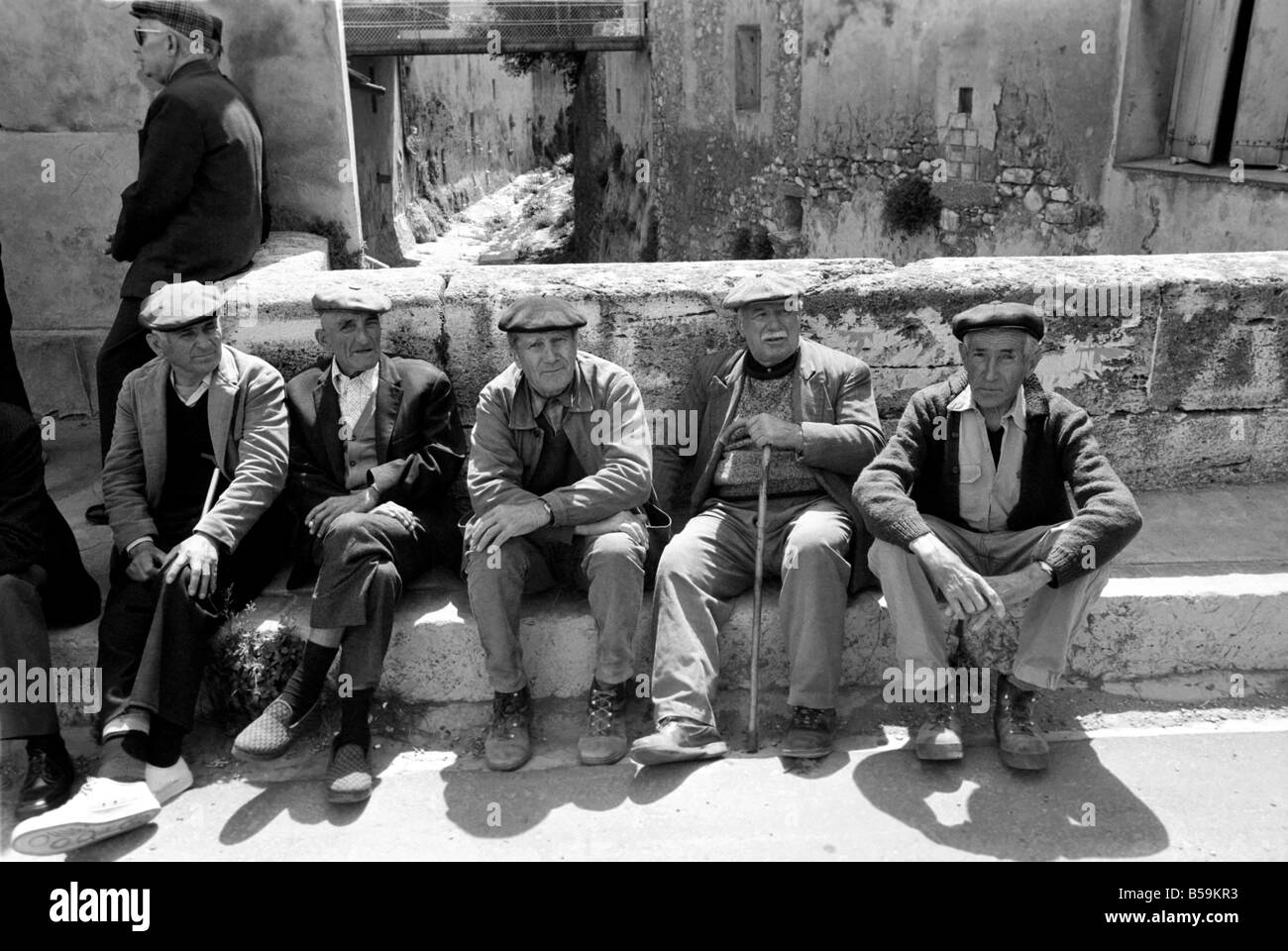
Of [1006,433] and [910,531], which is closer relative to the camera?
[910,531]

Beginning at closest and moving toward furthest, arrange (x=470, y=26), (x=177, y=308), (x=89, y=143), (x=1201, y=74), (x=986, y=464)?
(x=986, y=464)
(x=177, y=308)
(x=89, y=143)
(x=1201, y=74)
(x=470, y=26)

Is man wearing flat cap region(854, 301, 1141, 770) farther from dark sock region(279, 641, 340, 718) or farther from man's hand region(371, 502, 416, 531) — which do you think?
dark sock region(279, 641, 340, 718)

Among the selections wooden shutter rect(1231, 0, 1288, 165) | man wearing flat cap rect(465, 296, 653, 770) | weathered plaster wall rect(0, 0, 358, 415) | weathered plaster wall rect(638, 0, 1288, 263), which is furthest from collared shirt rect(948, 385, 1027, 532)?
wooden shutter rect(1231, 0, 1288, 165)

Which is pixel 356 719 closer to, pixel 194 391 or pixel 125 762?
pixel 125 762

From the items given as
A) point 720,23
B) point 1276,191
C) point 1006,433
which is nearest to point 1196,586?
point 1006,433

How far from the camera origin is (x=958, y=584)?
11.0ft

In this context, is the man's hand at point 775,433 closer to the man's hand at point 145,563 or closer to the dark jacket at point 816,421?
the dark jacket at point 816,421

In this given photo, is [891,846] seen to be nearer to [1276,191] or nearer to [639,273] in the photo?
[639,273]

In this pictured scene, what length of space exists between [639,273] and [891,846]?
235cm

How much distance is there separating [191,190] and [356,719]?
2.42 meters

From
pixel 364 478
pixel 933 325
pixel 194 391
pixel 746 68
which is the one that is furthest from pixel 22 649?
pixel 746 68

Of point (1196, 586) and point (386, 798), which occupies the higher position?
point (1196, 586)

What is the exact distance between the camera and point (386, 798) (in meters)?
3.45

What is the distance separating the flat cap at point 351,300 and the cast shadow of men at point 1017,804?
2.21 m
